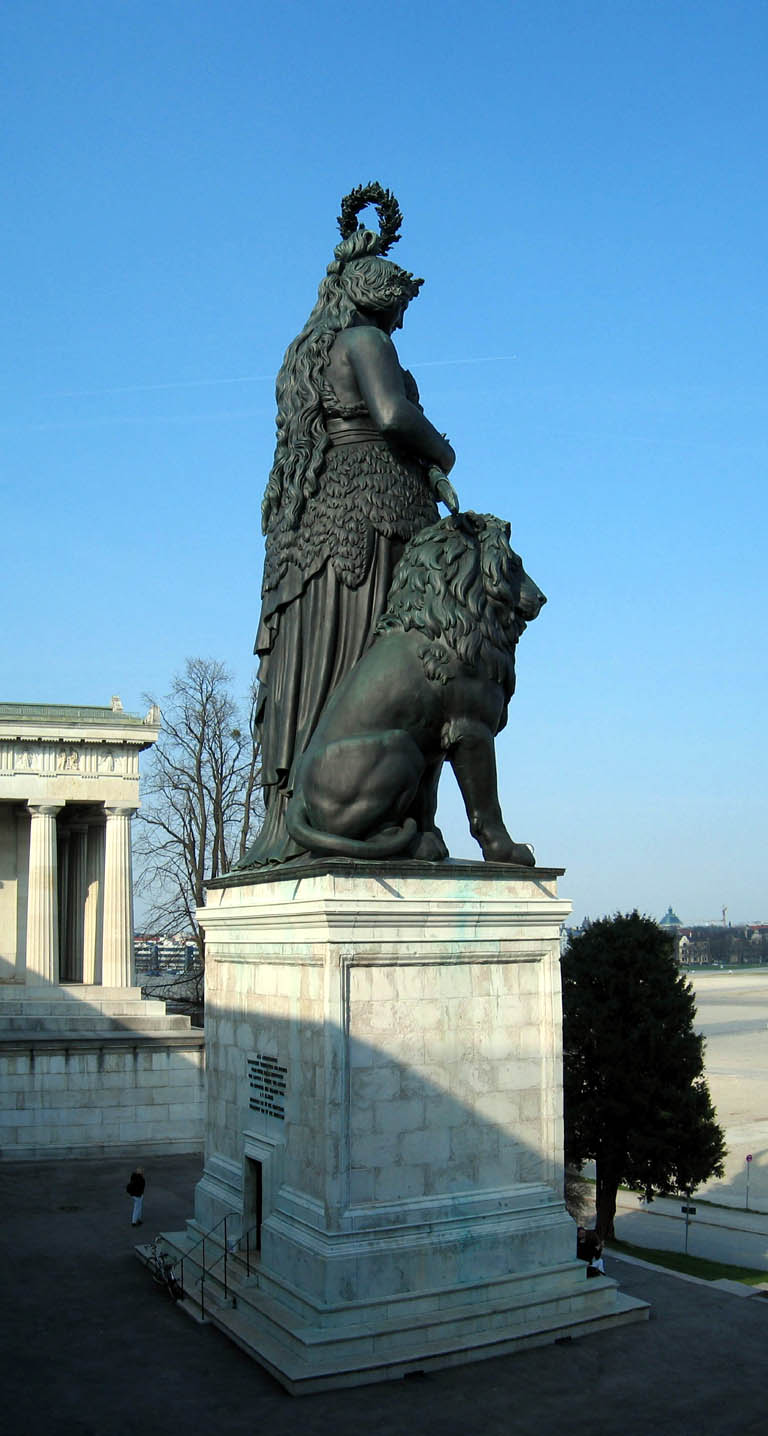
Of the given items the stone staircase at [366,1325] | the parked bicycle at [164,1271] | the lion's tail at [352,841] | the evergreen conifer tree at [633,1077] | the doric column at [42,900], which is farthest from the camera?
the doric column at [42,900]

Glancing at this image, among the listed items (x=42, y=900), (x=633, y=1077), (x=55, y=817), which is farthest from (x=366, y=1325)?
(x=55, y=817)

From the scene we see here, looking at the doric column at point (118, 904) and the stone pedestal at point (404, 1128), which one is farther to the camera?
the doric column at point (118, 904)

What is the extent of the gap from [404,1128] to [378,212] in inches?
388

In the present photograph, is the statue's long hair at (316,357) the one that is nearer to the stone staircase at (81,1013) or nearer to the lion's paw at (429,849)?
the lion's paw at (429,849)

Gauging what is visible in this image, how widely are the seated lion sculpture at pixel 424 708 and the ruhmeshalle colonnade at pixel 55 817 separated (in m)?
24.1

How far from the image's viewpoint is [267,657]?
44.4 feet

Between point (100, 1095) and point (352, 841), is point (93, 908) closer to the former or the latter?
point (100, 1095)

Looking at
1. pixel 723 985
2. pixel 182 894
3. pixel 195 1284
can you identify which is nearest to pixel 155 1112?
pixel 182 894

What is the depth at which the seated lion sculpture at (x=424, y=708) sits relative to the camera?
36.8ft

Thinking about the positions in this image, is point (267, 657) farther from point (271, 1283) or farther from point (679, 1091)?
point (679, 1091)

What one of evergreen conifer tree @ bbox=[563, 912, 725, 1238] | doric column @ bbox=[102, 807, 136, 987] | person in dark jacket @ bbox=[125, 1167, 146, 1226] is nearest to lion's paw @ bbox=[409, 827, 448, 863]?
person in dark jacket @ bbox=[125, 1167, 146, 1226]

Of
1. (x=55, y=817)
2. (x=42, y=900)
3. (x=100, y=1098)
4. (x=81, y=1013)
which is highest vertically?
(x=55, y=817)

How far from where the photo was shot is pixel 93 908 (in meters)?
37.7

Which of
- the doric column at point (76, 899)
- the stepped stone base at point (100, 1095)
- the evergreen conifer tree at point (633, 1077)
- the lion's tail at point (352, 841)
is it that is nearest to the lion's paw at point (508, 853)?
the lion's tail at point (352, 841)
